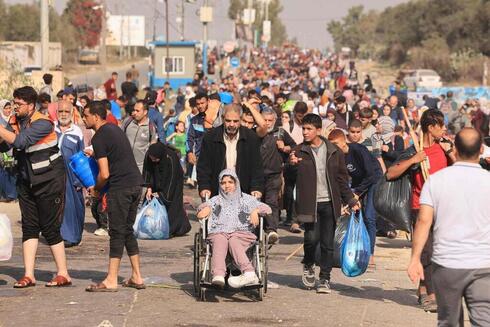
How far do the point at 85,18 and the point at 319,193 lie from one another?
11974 cm

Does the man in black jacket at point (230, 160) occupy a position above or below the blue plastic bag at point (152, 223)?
above

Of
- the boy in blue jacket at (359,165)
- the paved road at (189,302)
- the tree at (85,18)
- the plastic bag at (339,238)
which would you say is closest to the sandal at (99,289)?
the paved road at (189,302)

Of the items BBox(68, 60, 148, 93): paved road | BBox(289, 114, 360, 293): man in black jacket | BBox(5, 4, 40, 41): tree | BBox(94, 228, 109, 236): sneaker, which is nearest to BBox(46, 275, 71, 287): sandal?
BBox(289, 114, 360, 293): man in black jacket

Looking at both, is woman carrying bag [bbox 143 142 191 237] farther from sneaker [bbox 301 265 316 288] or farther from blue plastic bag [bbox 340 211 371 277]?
blue plastic bag [bbox 340 211 371 277]

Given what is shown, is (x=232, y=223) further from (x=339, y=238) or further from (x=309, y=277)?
(x=339, y=238)

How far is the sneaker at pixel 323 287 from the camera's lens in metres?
11.3

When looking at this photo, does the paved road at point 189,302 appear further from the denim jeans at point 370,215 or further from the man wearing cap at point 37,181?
the denim jeans at point 370,215

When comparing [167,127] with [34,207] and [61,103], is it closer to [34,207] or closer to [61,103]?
[61,103]

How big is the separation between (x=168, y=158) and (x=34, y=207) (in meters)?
4.40

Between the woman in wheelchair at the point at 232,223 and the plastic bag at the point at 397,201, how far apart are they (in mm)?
1016

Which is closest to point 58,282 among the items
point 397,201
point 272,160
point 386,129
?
point 397,201

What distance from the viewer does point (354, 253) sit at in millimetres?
11383

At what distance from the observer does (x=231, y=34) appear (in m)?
115

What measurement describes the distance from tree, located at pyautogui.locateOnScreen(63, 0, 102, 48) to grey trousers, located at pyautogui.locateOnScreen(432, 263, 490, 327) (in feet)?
394
